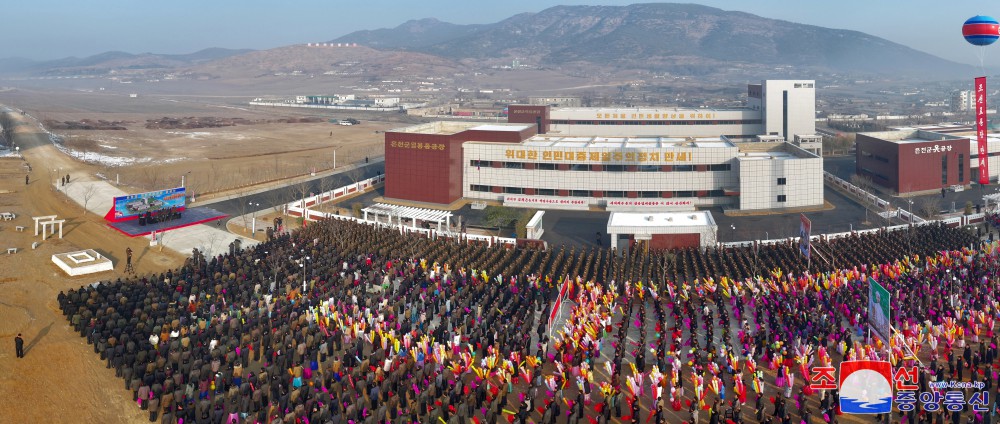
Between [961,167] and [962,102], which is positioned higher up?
[962,102]

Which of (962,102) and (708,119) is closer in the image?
(708,119)

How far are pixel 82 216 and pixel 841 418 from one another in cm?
3163

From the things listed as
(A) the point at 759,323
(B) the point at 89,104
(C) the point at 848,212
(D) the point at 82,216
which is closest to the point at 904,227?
(C) the point at 848,212

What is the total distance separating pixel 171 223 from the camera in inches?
1256

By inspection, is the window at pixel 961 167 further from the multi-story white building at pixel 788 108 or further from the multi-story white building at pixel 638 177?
the multi-story white building at pixel 788 108

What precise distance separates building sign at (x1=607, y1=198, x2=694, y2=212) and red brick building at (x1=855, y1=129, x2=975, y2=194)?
11629 mm

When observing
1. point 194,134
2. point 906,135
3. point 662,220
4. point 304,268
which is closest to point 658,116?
point 906,135

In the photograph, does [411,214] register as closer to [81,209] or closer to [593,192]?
[593,192]

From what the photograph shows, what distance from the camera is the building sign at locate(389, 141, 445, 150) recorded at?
1494 inches

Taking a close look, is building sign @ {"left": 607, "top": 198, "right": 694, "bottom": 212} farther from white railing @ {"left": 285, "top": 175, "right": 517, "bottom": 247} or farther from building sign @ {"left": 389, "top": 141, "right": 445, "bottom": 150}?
building sign @ {"left": 389, "top": 141, "right": 445, "bottom": 150}

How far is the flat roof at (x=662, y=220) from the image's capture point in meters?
28.2

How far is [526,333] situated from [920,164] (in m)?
30.6

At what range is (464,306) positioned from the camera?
1972 cm

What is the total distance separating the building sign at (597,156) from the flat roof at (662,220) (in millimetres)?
7680
